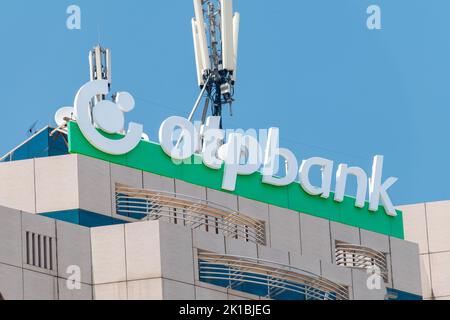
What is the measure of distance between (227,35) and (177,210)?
18.3 metres

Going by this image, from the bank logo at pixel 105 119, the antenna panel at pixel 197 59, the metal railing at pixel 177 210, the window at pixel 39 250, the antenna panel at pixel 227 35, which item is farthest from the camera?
the antenna panel at pixel 197 59

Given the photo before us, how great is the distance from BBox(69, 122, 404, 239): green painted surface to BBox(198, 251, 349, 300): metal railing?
7854 millimetres

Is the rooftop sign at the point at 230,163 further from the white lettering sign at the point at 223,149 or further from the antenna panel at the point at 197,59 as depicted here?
the antenna panel at the point at 197,59

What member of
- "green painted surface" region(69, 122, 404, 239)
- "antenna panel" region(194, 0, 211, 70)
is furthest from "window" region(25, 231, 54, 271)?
"antenna panel" region(194, 0, 211, 70)

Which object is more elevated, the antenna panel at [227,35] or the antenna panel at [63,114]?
the antenna panel at [227,35]

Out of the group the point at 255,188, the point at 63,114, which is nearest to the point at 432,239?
the point at 255,188

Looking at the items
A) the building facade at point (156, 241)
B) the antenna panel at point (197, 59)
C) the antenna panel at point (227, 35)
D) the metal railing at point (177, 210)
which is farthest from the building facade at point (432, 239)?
the metal railing at point (177, 210)

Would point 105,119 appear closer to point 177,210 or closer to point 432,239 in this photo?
point 177,210

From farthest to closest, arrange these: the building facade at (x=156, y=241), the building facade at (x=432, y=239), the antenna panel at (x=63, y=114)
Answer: the building facade at (x=432, y=239)
the antenna panel at (x=63, y=114)
the building facade at (x=156, y=241)

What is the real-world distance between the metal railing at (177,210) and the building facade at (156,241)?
0.08 meters

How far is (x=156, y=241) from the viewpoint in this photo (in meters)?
84.6

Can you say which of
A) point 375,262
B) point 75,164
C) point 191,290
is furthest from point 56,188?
point 375,262

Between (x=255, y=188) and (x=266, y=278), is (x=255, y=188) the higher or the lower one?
the higher one

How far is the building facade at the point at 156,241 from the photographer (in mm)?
83500
